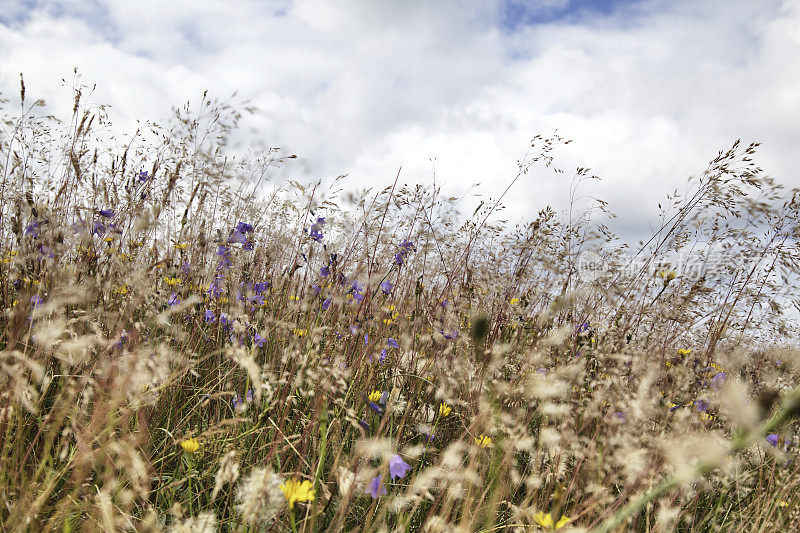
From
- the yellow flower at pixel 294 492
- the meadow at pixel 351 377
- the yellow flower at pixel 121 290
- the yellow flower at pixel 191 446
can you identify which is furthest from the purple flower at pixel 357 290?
the yellow flower at pixel 294 492

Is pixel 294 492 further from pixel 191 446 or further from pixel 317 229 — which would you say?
pixel 317 229

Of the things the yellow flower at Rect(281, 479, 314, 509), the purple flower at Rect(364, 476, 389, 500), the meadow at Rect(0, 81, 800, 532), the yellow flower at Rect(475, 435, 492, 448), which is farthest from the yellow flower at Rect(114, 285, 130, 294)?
the yellow flower at Rect(475, 435, 492, 448)

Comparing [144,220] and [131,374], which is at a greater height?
[144,220]

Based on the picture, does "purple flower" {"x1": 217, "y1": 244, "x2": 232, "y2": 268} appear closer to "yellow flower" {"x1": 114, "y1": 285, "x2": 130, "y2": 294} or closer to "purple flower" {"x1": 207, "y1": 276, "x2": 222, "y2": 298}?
"purple flower" {"x1": 207, "y1": 276, "x2": 222, "y2": 298}

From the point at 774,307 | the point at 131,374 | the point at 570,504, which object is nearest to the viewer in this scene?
the point at 131,374

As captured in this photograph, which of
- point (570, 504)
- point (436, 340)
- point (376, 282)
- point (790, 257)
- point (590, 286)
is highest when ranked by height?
point (790, 257)

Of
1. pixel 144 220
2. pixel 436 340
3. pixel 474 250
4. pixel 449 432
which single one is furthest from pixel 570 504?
pixel 144 220

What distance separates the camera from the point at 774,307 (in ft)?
8.94

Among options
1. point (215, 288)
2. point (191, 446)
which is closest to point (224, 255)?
point (215, 288)

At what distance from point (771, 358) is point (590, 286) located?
1572mm

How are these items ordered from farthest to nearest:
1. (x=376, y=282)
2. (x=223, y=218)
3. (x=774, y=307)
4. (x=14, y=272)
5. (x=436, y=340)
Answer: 1. (x=223, y=218)
2. (x=774, y=307)
3. (x=376, y=282)
4. (x=436, y=340)
5. (x=14, y=272)

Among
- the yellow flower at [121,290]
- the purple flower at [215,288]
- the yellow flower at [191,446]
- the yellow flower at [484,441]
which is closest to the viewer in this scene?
the yellow flower at [191,446]

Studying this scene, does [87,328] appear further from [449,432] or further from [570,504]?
[570,504]

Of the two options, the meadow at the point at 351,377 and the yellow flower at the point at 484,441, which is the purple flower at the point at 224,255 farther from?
the yellow flower at the point at 484,441
